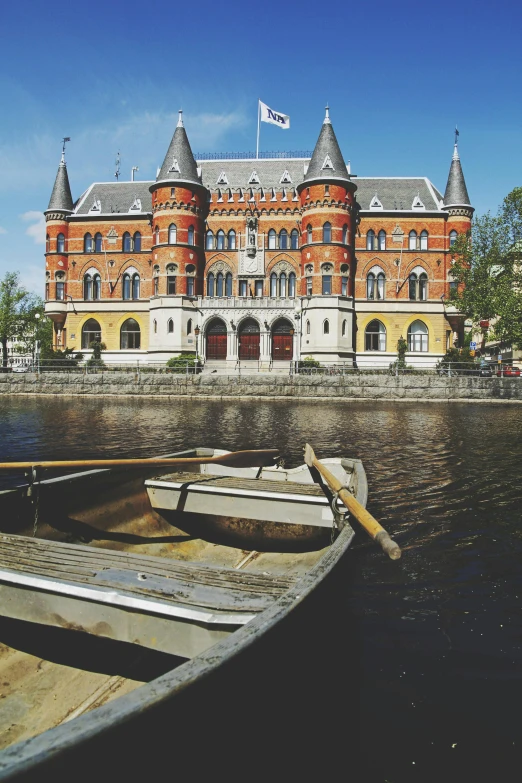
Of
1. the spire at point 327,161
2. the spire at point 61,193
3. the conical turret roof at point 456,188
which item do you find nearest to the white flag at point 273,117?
the spire at point 327,161

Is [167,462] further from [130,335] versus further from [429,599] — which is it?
[130,335]

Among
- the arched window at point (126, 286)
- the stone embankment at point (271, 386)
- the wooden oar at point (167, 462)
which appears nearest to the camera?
the wooden oar at point (167, 462)

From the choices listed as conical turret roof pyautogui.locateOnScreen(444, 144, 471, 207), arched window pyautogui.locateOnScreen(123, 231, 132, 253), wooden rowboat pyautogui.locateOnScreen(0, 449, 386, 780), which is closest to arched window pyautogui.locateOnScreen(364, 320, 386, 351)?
conical turret roof pyautogui.locateOnScreen(444, 144, 471, 207)

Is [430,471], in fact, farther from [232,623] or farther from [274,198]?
[274,198]

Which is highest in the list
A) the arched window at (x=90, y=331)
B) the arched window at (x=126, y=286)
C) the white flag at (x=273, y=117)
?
the white flag at (x=273, y=117)

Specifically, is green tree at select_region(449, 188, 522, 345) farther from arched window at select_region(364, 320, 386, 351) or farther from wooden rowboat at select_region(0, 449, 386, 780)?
wooden rowboat at select_region(0, 449, 386, 780)

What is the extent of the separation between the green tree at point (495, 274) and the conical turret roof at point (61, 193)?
34977 millimetres

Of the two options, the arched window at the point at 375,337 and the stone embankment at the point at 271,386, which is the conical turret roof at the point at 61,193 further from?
the arched window at the point at 375,337

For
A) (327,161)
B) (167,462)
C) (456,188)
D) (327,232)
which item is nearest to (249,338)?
(327,232)

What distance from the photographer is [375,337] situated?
51.5 metres

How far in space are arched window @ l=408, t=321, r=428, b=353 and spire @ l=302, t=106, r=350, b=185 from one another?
46.2 feet

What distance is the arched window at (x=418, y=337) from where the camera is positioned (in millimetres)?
51312

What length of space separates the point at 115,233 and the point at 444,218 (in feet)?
97.6

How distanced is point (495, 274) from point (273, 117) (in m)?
25.4
